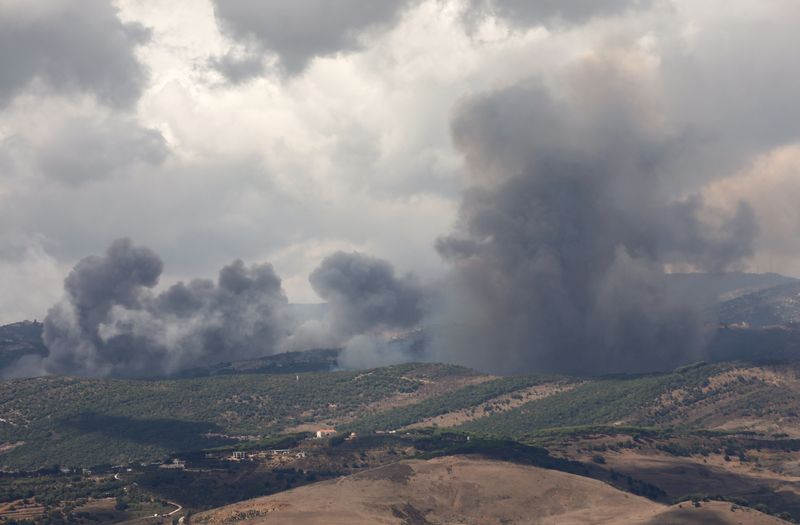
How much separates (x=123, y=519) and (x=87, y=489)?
22.5 m

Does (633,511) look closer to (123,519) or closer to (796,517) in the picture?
(796,517)

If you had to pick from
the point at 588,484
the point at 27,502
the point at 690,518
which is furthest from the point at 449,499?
the point at 27,502

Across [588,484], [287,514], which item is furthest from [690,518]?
[287,514]

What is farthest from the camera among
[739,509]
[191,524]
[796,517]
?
[796,517]

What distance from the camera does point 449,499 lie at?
18988 centimetres

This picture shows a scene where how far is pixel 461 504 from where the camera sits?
18825 cm

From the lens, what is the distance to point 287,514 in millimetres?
168000

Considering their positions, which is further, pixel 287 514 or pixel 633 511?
pixel 633 511

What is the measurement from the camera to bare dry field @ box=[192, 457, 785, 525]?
17100cm

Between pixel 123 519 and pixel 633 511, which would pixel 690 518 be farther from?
pixel 123 519

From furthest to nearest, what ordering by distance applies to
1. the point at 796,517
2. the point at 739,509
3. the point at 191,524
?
the point at 796,517
the point at 739,509
the point at 191,524

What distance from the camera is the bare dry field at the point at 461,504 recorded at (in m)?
171

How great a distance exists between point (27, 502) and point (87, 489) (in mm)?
12791

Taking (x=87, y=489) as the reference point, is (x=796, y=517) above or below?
below
